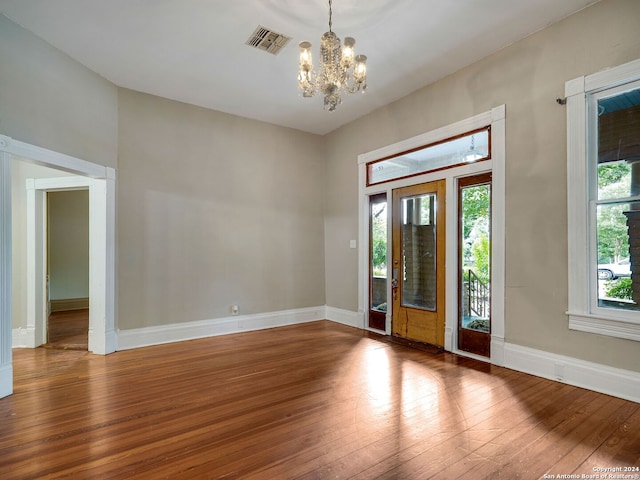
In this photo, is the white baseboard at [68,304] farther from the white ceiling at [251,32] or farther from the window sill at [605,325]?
the window sill at [605,325]

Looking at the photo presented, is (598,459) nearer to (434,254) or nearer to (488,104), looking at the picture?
(434,254)

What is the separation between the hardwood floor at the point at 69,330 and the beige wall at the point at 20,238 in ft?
1.72

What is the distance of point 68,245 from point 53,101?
5034 mm

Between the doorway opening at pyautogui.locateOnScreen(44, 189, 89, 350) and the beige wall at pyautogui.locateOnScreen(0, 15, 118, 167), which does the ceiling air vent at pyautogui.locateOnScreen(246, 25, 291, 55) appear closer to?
the beige wall at pyautogui.locateOnScreen(0, 15, 118, 167)

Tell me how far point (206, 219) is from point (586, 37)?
489 centimetres

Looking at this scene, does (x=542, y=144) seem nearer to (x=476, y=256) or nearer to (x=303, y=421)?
(x=476, y=256)

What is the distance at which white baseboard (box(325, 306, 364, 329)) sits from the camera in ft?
18.2

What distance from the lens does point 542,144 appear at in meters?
3.35

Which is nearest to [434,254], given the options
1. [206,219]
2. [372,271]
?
[372,271]

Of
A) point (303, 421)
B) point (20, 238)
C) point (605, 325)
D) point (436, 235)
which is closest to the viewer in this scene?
point (303, 421)

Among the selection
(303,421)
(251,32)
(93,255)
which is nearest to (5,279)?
(93,255)

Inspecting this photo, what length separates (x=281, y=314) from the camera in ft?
18.9

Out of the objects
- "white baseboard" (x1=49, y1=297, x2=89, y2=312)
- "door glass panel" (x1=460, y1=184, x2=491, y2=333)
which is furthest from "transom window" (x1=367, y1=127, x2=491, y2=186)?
"white baseboard" (x1=49, y1=297, x2=89, y2=312)

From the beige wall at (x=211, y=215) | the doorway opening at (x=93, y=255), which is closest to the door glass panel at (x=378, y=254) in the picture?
the beige wall at (x=211, y=215)
